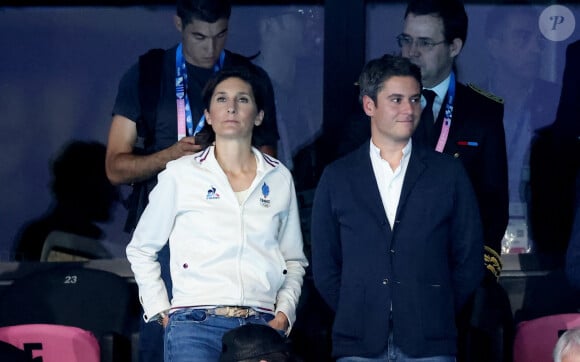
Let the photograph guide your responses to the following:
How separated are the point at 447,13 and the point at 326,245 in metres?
1.67

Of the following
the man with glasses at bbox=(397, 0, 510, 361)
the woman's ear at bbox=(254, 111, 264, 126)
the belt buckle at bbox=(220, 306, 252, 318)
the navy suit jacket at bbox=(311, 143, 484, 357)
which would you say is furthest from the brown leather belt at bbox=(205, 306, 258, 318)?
the man with glasses at bbox=(397, 0, 510, 361)

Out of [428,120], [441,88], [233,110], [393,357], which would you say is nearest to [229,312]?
[393,357]

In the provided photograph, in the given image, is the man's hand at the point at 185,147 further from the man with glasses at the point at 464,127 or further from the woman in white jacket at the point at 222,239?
the man with glasses at the point at 464,127

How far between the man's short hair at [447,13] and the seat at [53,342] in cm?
242

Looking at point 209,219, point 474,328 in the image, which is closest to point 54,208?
point 209,219

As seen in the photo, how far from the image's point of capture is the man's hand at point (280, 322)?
4.89 meters

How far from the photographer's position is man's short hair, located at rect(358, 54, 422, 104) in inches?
202

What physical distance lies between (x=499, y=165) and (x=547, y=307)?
1122 mm

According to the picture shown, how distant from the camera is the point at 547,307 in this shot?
6469 millimetres

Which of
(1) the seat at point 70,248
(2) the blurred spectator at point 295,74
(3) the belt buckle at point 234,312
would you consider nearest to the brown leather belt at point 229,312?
(3) the belt buckle at point 234,312

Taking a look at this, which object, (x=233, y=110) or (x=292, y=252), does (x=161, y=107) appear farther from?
(x=292, y=252)

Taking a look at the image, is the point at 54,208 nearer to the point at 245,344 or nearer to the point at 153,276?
the point at 153,276

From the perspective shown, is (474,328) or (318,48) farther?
(318,48)

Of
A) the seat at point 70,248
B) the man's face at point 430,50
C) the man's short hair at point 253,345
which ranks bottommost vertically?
the man's short hair at point 253,345
